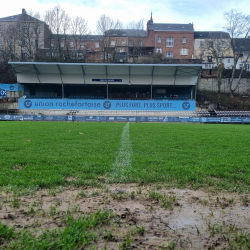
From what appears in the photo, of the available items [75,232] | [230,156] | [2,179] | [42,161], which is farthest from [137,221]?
[230,156]

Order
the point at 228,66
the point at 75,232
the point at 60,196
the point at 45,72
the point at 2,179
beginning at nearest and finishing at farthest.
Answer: the point at 75,232 < the point at 60,196 < the point at 2,179 < the point at 45,72 < the point at 228,66

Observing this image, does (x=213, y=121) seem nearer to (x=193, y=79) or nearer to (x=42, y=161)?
(x=193, y=79)

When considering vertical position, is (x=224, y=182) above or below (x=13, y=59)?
below

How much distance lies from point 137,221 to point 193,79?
40.3 metres

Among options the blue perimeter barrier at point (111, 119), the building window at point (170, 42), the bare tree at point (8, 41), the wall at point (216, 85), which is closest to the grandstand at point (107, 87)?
the wall at point (216, 85)

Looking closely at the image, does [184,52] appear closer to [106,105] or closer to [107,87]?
[107,87]

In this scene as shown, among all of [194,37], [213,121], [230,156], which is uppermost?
[194,37]

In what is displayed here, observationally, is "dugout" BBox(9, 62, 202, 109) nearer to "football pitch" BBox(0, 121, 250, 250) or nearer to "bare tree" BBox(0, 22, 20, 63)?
"bare tree" BBox(0, 22, 20, 63)

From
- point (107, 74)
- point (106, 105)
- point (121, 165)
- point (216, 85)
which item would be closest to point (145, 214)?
point (121, 165)

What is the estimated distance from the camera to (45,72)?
130ft

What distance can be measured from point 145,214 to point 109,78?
128 ft

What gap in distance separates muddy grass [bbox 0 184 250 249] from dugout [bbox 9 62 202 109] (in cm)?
3536

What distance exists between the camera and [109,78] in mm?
40625

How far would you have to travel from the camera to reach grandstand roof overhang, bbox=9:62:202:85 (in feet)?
127
